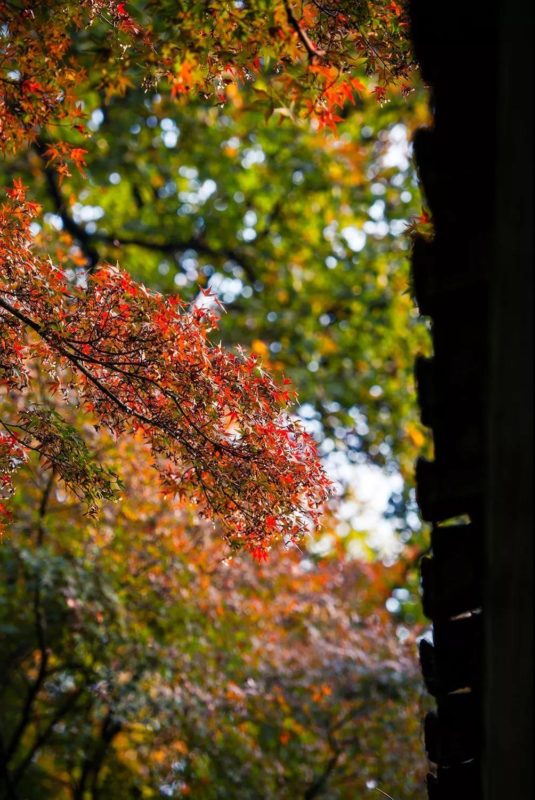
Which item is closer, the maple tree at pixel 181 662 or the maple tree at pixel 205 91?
the maple tree at pixel 205 91

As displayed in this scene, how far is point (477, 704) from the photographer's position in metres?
2.74

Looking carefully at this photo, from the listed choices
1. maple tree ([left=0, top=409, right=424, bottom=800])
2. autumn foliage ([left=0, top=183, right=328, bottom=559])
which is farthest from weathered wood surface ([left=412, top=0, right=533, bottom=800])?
maple tree ([left=0, top=409, right=424, bottom=800])

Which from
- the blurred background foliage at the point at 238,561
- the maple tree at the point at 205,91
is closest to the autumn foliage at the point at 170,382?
the maple tree at the point at 205,91

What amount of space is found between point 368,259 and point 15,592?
278 inches

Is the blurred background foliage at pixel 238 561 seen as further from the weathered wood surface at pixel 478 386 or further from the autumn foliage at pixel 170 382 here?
the weathered wood surface at pixel 478 386

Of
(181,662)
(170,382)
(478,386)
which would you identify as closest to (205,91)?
(170,382)

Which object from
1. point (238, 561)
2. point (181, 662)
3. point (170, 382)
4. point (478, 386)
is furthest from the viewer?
point (238, 561)

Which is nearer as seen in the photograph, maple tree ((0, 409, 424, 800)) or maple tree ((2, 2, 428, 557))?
maple tree ((2, 2, 428, 557))

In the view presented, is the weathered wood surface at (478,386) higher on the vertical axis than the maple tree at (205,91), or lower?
lower

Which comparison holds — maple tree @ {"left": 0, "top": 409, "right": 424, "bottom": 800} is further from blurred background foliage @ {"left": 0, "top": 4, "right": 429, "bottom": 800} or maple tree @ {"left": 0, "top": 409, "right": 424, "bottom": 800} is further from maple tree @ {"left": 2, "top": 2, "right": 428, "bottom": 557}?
maple tree @ {"left": 2, "top": 2, "right": 428, "bottom": 557}

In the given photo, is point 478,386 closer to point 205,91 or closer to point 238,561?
point 205,91

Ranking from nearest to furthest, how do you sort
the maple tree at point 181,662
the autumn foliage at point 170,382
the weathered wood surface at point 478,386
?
the weathered wood surface at point 478,386, the autumn foliage at point 170,382, the maple tree at point 181,662

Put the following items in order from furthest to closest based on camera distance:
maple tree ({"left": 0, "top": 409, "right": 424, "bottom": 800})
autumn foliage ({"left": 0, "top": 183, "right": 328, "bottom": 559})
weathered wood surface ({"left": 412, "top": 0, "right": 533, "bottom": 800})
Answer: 1. maple tree ({"left": 0, "top": 409, "right": 424, "bottom": 800})
2. autumn foliage ({"left": 0, "top": 183, "right": 328, "bottom": 559})
3. weathered wood surface ({"left": 412, "top": 0, "right": 533, "bottom": 800})

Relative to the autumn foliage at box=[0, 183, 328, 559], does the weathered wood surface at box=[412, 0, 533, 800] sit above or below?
below
